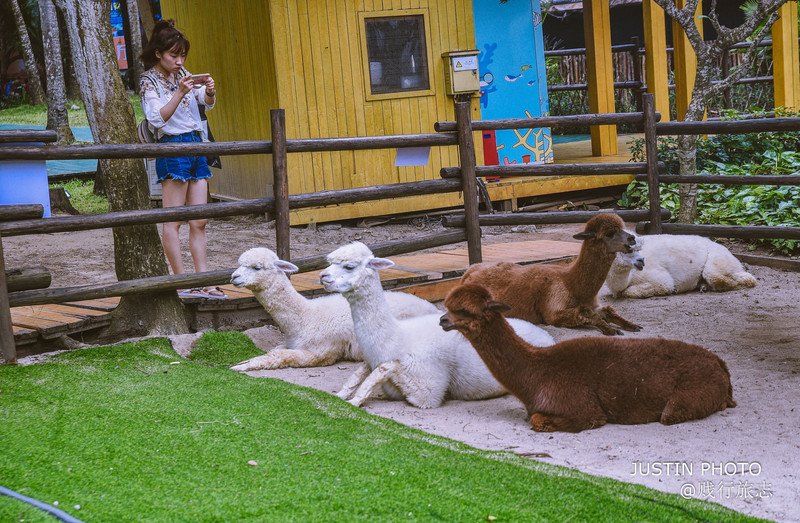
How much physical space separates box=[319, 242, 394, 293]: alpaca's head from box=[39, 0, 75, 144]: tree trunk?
57.6 ft

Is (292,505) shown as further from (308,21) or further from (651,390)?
(308,21)

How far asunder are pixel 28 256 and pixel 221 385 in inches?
265

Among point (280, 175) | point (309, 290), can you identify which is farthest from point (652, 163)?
point (280, 175)

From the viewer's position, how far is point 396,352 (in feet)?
16.6

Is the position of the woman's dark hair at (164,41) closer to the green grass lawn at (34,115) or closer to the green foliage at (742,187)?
the green foliage at (742,187)

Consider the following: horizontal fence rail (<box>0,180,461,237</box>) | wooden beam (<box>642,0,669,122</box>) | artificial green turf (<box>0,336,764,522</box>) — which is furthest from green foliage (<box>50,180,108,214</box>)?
wooden beam (<box>642,0,669,122</box>)

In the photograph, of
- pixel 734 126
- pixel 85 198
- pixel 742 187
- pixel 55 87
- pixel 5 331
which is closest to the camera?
pixel 5 331

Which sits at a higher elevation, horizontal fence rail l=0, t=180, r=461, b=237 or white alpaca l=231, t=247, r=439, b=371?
horizontal fence rail l=0, t=180, r=461, b=237

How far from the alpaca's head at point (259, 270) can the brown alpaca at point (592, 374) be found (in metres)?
1.71

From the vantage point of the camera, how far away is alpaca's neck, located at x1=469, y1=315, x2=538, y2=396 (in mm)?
4531

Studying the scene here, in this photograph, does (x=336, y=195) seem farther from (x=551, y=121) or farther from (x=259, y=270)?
(x=551, y=121)

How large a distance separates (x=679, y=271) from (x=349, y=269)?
3734 mm

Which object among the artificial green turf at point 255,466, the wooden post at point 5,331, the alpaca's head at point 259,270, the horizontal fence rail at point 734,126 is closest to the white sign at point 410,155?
the alpaca's head at point 259,270

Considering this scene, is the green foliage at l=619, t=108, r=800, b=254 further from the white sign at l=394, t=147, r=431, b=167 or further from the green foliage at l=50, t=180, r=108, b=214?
the green foliage at l=50, t=180, r=108, b=214
